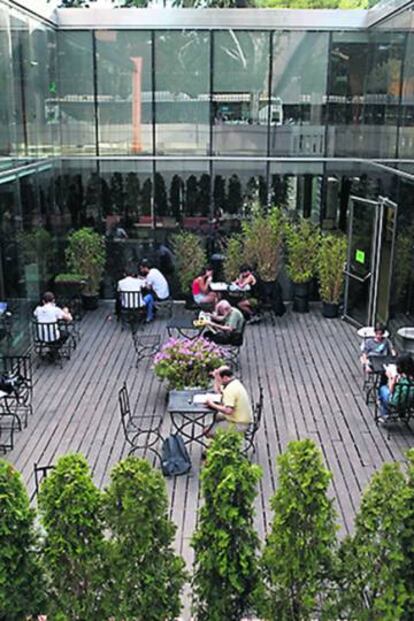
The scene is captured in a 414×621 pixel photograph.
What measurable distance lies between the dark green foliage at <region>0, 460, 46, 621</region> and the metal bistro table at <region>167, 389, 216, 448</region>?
3.39 metres

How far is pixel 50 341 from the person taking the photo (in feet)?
34.1

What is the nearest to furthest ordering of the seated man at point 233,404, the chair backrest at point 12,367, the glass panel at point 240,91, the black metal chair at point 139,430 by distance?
the seated man at point 233,404 → the black metal chair at point 139,430 → the chair backrest at point 12,367 → the glass panel at point 240,91

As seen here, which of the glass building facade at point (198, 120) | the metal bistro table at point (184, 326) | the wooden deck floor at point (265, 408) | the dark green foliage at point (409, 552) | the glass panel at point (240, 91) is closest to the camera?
the dark green foliage at point (409, 552)

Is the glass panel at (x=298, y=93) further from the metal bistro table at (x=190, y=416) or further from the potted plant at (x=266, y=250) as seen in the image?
the metal bistro table at (x=190, y=416)

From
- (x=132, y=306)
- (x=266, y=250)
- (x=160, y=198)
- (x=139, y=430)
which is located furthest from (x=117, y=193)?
(x=139, y=430)

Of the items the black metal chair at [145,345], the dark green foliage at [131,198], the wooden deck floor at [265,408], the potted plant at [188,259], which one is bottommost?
the wooden deck floor at [265,408]

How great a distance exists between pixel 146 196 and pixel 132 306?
2.78 m

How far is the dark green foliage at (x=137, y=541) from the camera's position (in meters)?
3.92

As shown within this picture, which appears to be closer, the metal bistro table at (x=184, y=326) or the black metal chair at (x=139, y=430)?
the black metal chair at (x=139, y=430)

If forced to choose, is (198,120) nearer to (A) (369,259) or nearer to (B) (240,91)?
(B) (240,91)

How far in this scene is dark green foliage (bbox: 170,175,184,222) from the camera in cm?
1382

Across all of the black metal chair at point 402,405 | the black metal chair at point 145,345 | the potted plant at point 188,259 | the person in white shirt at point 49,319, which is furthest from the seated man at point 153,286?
the black metal chair at point 402,405

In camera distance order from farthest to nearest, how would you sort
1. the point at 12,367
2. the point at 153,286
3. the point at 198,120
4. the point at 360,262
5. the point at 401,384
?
the point at 198,120
the point at 153,286
the point at 360,262
the point at 12,367
the point at 401,384

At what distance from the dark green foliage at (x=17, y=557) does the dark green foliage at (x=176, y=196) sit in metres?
10.3
